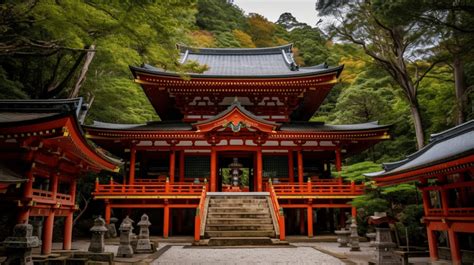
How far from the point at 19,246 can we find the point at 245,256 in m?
5.92

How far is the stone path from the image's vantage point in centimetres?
879

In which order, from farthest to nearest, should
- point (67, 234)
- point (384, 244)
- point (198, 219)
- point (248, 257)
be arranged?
point (198, 219)
point (67, 234)
point (248, 257)
point (384, 244)

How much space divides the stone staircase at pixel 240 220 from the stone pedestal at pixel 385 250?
191 inches

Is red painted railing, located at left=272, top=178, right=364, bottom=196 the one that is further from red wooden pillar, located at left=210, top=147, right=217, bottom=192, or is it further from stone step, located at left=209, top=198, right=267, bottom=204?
red wooden pillar, located at left=210, top=147, right=217, bottom=192

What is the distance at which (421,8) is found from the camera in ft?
27.1

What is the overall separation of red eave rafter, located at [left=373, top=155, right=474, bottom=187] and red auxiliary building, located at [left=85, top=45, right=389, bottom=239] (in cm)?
537

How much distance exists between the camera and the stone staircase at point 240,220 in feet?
40.5

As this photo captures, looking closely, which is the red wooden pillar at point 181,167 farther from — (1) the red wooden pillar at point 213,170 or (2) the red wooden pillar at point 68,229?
(2) the red wooden pillar at point 68,229

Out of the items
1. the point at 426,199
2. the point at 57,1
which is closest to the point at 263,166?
the point at 426,199

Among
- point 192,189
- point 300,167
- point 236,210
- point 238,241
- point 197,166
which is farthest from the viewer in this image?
point 197,166

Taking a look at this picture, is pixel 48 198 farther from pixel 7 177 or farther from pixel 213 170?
pixel 213 170

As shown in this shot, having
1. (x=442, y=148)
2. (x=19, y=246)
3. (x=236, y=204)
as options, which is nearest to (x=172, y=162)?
(x=236, y=204)

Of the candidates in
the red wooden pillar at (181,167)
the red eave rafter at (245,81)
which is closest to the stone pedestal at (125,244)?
the red wooden pillar at (181,167)

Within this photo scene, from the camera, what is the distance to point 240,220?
44.7 feet
